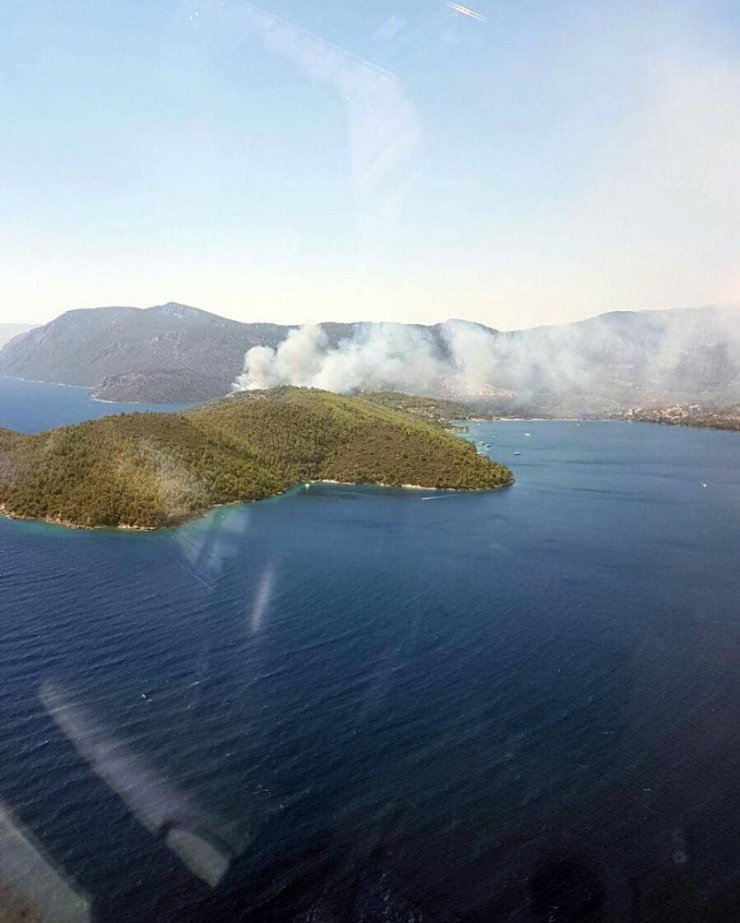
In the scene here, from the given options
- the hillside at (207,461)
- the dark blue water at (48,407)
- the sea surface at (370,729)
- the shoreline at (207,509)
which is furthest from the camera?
the dark blue water at (48,407)

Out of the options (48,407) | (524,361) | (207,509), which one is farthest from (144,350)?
(207,509)

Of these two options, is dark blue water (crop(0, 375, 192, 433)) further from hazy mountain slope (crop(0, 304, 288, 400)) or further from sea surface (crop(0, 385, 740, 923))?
sea surface (crop(0, 385, 740, 923))

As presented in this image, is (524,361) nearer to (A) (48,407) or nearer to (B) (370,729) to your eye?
(A) (48,407)

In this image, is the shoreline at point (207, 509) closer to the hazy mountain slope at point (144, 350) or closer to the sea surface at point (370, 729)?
the sea surface at point (370, 729)

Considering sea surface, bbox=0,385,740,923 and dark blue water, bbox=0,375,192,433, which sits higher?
dark blue water, bbox=0,375,192,433

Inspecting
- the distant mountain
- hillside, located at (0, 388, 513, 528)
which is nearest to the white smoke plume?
the distant mountain

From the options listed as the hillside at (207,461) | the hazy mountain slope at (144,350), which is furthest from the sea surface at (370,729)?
the hazy mountain slope at (144,350)
